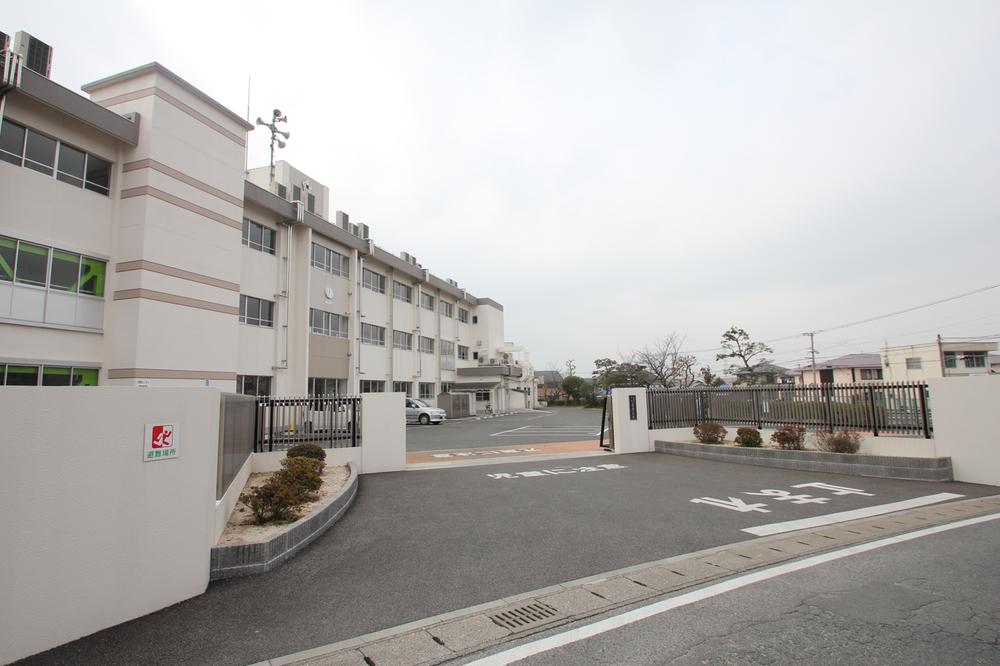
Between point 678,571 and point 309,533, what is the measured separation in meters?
4.34

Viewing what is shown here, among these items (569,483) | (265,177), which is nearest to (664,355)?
(265,177)

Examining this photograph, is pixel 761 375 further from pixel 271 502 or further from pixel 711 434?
pixel 271 502

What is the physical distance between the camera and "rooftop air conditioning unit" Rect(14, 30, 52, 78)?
1439 centimetres

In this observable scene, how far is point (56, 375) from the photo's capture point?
48.2 feet

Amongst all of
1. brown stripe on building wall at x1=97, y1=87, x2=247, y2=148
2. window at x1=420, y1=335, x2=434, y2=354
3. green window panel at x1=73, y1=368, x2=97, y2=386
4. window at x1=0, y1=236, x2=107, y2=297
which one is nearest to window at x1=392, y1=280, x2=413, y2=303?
window at x1=420, y1=335, x2=434, y2=354

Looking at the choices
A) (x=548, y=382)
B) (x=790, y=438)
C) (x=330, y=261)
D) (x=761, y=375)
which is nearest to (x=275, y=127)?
(x=330, y=261)

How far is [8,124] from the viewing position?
45.8ft

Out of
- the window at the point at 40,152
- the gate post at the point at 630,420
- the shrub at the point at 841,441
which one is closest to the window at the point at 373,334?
the window at the point at 40,152

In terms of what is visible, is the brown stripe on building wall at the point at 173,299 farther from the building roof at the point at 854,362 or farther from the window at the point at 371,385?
the building roof at the point at 854,362

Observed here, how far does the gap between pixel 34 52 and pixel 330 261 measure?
46.8 feet

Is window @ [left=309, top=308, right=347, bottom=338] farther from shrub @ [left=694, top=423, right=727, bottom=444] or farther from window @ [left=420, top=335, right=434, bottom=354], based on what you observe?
shrub @ [left=694, top=423, right=727, bottom=444]

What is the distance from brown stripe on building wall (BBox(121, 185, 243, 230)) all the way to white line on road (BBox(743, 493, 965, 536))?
1936 centimetres

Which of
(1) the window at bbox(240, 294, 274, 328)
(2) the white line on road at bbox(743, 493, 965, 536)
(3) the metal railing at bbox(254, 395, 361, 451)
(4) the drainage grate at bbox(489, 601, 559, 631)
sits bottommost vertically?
(2) the white line on road at bbox(743, 493, 965, 536)

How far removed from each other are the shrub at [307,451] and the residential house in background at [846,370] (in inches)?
2018
